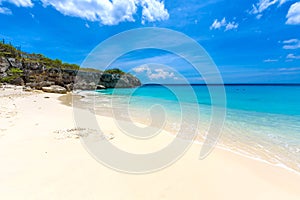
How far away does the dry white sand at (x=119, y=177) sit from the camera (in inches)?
111

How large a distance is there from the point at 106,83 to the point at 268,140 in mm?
62593

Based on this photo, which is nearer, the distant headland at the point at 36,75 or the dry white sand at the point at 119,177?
the dry white sand at the point at 119,177

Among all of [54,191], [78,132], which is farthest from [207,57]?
[54,191]

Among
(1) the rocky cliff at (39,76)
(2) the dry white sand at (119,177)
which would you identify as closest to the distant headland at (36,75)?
(1) the rocky cliff at (39,76)

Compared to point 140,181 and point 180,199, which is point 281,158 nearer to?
point 180,199

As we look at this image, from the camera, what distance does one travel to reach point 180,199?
2771 millimetres

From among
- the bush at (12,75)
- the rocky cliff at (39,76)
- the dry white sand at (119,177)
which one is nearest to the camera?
the dry white sand at (119,177)

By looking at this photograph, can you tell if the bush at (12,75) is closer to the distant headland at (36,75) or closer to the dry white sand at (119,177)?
the distant headland at (36,75)

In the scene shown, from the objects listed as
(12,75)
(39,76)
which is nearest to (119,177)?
(12,75)

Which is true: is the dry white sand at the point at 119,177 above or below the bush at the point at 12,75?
below

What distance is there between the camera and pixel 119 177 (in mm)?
→ 3340

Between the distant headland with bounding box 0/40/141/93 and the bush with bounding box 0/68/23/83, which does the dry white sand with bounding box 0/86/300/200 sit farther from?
the bush with bounding box 0/68/23/83

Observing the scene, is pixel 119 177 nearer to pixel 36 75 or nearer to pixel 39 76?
pixel 39 76

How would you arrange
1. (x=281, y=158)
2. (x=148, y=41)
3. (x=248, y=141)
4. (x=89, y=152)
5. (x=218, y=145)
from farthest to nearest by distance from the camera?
1. (x=148, y=41)
2. (x=248, y=141)
3. (x=218, y=145)
4. (x=281, y=158)
5. (x=89, y=152)
